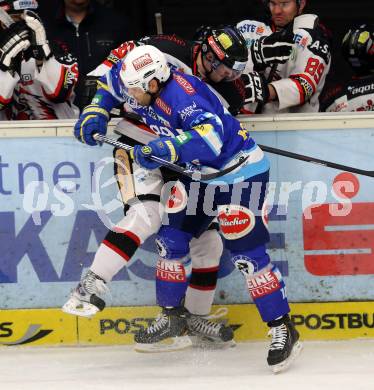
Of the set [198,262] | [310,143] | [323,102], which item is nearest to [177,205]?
[198,262]

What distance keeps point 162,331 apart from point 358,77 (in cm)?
168

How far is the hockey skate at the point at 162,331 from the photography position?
19.0 ft

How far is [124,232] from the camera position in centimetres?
564

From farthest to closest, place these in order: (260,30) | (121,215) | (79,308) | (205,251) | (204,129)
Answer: (260,30), (121,215), (205,251), (79,308), (204,129)

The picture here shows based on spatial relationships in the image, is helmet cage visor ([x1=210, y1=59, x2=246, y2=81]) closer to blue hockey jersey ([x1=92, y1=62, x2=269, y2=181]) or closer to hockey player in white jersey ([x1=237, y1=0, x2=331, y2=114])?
blue hockey jersey ([x1=92, y1=62, x2=269, y2=181])

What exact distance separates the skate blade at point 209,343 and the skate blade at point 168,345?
4 cm

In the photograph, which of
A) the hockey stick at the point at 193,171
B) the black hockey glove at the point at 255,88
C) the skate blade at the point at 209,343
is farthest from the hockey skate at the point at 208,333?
the black hockey glove at the point at 255,88

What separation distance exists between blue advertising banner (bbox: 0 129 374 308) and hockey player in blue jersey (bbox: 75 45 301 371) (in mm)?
332

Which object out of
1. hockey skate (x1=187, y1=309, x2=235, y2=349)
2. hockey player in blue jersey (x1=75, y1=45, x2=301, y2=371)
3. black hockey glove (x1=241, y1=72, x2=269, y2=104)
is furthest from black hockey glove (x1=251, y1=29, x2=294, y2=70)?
hockey skate (x1=187, y1=309, x2=235, y2=349)

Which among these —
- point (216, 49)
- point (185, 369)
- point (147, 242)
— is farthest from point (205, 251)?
point (216, 49)

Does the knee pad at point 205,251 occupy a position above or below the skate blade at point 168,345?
above

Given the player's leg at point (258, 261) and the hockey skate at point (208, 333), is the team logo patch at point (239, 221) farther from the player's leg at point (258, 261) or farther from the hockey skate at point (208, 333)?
the hockey skate at point (208, 333)

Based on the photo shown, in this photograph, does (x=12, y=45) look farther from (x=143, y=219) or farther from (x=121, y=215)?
(x=143, y=219)

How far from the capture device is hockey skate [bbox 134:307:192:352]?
5785 mm
